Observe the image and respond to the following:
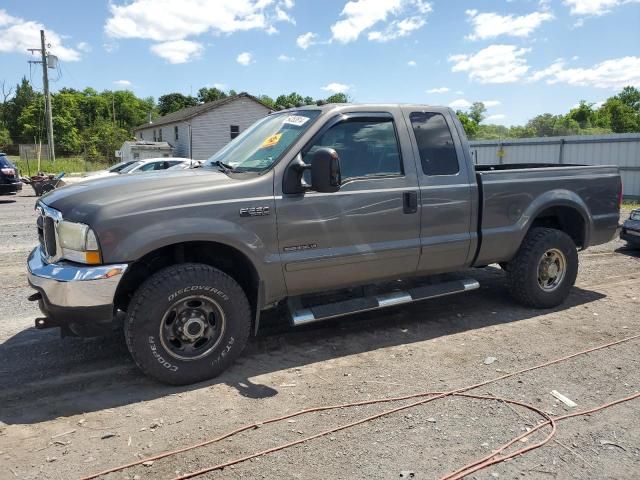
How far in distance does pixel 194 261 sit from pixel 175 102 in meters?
88.7

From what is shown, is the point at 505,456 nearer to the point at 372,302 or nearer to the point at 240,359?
the point at 372,302

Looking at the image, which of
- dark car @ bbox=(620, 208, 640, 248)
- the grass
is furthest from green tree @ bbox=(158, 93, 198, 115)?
dark car @ bbox=(620, 208, 640, 248)

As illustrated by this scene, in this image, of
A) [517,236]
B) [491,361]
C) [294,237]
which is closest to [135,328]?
[294,237]

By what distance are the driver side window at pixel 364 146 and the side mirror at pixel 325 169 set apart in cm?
32

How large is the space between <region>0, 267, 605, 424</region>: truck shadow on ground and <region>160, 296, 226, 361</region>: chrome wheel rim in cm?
27

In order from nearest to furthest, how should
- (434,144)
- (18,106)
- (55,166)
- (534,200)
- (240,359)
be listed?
(240,359)
(434,144)
(534,200)
(55,166)
(18,106)

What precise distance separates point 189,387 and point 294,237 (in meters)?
1.35

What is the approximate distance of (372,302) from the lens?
4645 millimetres

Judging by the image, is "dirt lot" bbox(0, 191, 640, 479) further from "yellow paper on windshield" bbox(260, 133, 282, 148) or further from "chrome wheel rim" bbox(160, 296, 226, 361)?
"yellow paper on windshield" bbox(260, 133, 282, 148)

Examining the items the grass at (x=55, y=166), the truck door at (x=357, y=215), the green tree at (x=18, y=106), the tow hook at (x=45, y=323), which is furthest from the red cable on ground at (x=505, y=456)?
the green tree at (x=18, y=106)

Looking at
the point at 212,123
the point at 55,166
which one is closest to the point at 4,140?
the point at 55,166

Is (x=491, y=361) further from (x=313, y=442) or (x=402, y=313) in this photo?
(x=313, y=442)

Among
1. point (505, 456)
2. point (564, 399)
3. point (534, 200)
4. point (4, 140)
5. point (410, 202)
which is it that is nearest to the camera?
point (505, 456)

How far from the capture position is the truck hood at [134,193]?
3.59 m
